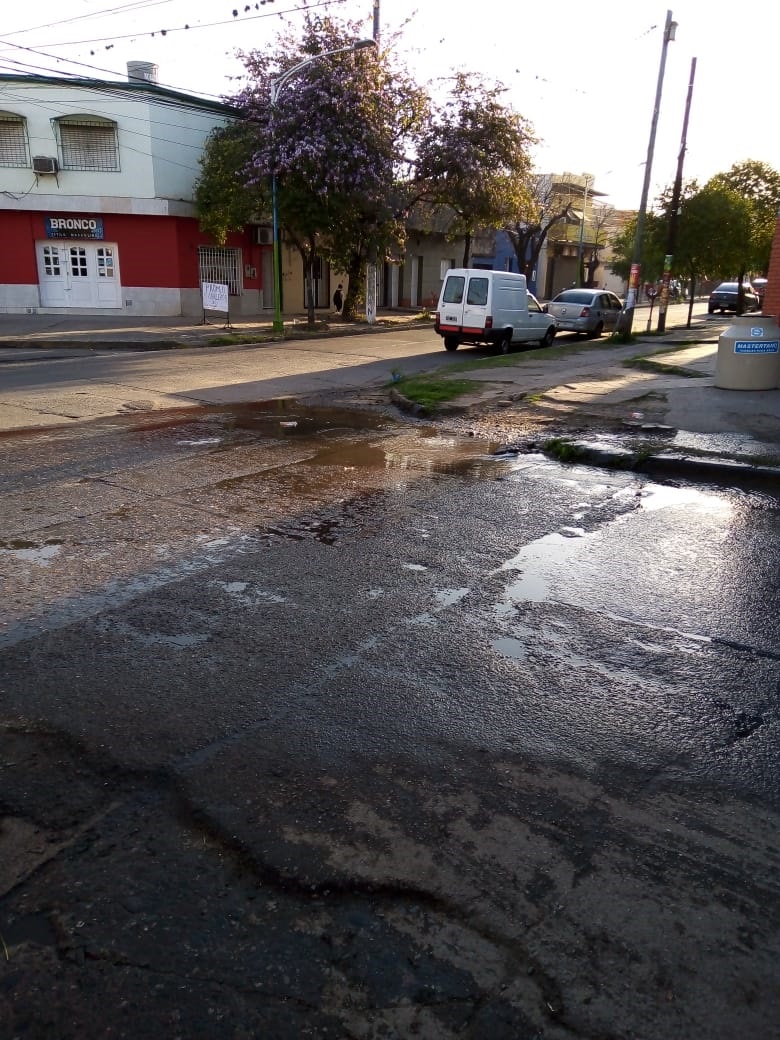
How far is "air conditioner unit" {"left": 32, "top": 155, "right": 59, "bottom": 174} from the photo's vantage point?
2745cm

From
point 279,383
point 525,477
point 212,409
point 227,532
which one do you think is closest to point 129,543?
point 227,532

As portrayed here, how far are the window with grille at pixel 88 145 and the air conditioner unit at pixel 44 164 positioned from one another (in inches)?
15.8

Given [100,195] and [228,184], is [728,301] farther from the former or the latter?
[100,195]

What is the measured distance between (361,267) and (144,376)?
18301mm

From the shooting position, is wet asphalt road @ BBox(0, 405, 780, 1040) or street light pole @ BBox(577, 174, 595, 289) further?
street light pole @ BBox(577, 174, 595, 289)

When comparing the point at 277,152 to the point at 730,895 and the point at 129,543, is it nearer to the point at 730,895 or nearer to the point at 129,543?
the point at 129,543

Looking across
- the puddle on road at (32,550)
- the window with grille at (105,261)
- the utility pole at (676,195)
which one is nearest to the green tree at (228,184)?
the window with grille at (105,261)

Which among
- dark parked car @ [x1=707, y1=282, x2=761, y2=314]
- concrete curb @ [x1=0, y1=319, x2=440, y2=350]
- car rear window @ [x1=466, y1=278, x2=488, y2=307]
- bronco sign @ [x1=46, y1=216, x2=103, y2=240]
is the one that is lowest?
concrete curb @ [x1=0, y1=319, x2=440, y2=350]

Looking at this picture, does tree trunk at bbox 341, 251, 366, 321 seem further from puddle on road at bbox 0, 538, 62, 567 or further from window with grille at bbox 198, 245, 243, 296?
puddle on road at bbox 0, 538, 62, 567

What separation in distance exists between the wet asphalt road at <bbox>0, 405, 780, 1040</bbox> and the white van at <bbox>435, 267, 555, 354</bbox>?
49.8 feet

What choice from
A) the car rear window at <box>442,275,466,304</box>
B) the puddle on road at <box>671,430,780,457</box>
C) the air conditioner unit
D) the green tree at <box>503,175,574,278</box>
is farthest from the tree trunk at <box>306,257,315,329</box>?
the puddle on road at <box>671,430,780,457</box>

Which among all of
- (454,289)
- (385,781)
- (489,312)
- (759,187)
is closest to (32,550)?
(385,781)

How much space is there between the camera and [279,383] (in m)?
15.0

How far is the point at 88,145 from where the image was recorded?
2805 centimetres
